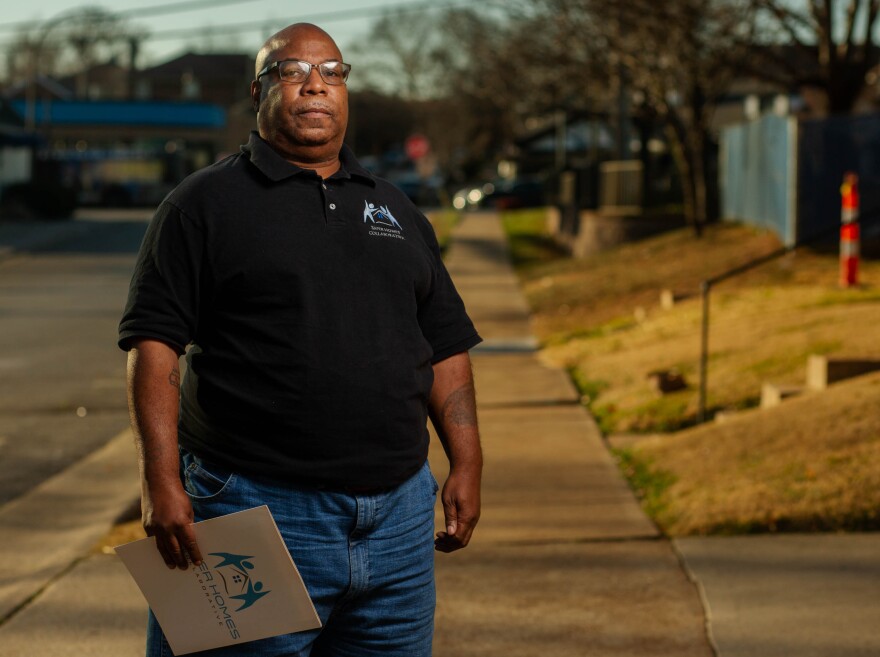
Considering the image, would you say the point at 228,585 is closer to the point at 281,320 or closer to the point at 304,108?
the point at 281,320

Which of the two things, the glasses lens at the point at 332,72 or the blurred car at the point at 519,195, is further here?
the blurred car at the point at 519,195

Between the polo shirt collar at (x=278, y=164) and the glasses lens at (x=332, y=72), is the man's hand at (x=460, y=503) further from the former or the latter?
the glasses lens at (x=332, y=72)

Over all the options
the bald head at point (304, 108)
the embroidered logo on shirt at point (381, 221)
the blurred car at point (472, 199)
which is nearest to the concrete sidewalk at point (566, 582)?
the embroidered logo on shirt at point (381, 221)

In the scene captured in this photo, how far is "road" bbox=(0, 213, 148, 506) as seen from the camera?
369 inches

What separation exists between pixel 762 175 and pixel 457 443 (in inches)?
632

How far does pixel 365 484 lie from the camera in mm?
2777

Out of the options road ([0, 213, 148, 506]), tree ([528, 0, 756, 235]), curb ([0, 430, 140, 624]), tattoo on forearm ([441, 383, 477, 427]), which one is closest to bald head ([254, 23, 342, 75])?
tattoo on forearm ([441, 383, 477, 427])

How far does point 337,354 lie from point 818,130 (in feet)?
45.4

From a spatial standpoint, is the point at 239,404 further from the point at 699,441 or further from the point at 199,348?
the point at 699,441

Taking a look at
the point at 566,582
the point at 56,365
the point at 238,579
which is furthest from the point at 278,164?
the point at 56,365

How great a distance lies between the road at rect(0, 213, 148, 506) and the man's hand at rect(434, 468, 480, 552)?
5.62 m

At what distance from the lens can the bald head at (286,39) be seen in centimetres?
292

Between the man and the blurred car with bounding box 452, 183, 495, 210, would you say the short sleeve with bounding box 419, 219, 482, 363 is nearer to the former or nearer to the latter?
the man

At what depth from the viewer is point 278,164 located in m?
2.83
